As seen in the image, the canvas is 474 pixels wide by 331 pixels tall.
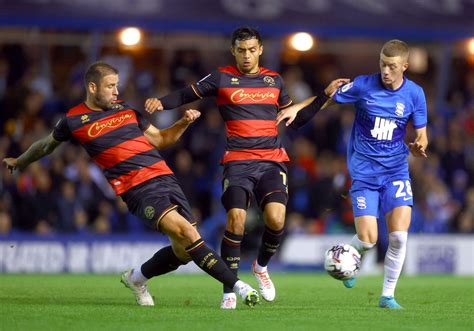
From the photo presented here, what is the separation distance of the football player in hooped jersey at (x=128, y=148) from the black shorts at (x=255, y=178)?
804mm

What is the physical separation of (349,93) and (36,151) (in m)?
3.01

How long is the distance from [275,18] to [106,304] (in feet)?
33.5

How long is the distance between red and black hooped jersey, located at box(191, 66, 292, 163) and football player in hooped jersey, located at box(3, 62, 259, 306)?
897 millimetres

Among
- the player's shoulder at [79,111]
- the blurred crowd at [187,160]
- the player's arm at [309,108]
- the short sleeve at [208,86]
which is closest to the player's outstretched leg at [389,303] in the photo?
the player's arm at [309,108]

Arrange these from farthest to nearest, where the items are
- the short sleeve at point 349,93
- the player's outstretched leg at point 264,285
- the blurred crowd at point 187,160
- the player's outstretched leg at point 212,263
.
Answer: the blurred crowd at point 187,160, the player's outstretched leg at point 264,285, the short sleeve at point 349,93, the player's outstretched leg at point 212,263

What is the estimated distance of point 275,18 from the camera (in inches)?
792

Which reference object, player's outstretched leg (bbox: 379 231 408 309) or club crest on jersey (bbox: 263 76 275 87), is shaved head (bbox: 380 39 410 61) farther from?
player's outstretched leg (bbox: 379 231 408 309)

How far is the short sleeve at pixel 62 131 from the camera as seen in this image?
10.6 meters

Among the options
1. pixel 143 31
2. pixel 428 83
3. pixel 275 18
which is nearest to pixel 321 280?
pixel 275 18

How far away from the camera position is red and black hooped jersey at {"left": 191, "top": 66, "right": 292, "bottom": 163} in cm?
1137

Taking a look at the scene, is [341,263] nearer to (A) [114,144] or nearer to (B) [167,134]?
(B) [167,134]

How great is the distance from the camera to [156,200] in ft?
33.8

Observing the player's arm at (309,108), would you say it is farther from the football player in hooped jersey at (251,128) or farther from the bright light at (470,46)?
the bright light at (470,46)

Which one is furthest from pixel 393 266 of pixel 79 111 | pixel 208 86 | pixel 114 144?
pixel 79 111
